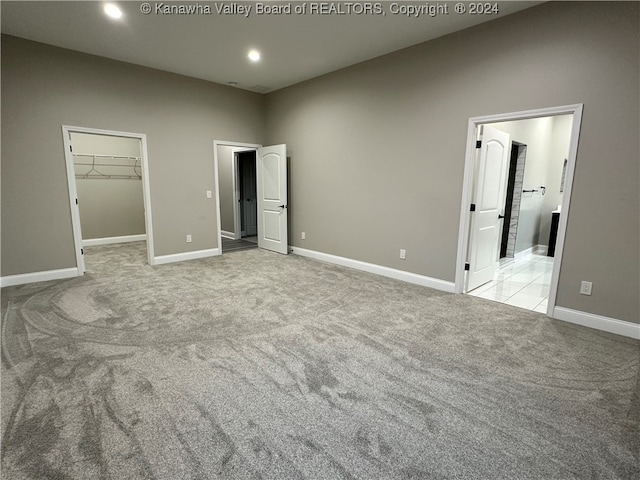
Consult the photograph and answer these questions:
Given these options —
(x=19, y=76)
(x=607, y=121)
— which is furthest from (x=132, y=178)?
(x=607, y=121)

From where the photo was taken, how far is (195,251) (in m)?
5.47

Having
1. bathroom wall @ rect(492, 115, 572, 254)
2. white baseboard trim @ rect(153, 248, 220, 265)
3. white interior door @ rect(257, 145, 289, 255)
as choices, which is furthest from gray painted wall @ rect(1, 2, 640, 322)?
bathroom wall @ rect(492, 115, 572, 254)

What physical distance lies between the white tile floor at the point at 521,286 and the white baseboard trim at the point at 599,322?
0.27 meters

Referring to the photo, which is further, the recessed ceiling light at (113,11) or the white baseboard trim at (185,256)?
the white baseboard trim at (185,256)

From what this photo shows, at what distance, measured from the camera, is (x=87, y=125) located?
4230mm

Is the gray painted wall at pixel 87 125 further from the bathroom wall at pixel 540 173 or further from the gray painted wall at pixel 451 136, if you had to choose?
the bathroom wall at pixel 540 173

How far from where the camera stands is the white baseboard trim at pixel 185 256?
5.07m

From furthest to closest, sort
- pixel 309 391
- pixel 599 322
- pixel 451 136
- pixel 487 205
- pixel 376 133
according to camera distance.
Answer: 1. pixel 376 133
2. pixel 487 205
3. pixel 451 136
4. pixel 599 322
5. pixel 309 391

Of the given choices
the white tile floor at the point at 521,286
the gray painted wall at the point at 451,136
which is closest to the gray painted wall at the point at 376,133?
the gray painted wall at the point at 451,136

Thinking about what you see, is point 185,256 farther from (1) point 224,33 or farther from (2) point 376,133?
(2) point 376,133

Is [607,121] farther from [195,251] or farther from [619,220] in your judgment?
[195,251]

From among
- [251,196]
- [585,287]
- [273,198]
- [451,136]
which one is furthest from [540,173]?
[251,196]

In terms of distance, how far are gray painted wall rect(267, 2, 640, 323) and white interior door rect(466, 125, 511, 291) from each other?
0.23 m

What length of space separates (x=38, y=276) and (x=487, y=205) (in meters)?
5.79
